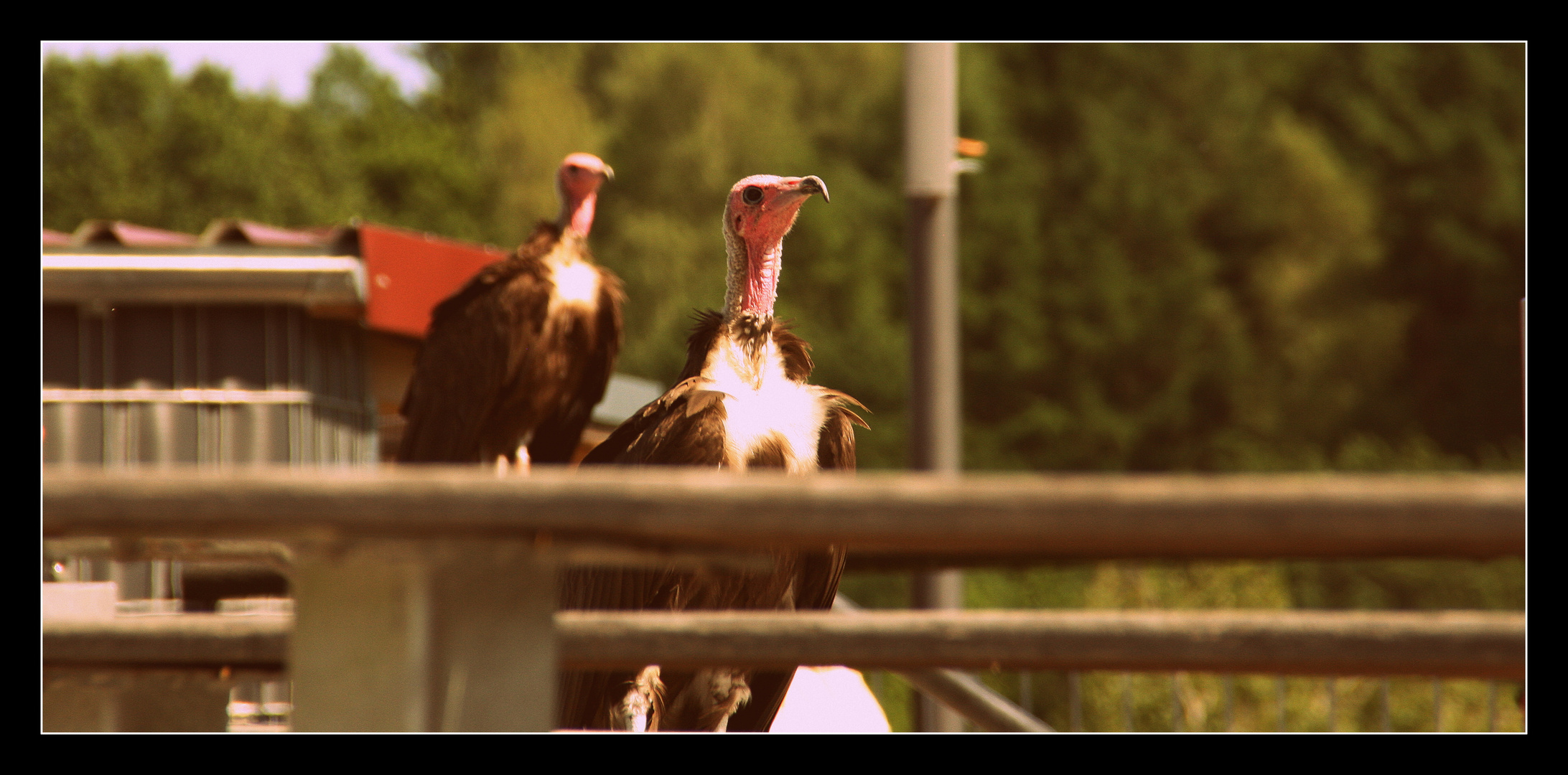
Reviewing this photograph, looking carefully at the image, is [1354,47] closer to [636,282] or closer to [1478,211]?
[1478,211]

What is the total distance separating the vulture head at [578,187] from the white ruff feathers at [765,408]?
2.36m

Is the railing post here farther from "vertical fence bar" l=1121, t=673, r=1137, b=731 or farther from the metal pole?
the metal pole

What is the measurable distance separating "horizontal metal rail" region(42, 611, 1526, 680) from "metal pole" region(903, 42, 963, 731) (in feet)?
18.2

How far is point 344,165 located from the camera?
122 ft

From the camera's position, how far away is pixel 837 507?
110cm

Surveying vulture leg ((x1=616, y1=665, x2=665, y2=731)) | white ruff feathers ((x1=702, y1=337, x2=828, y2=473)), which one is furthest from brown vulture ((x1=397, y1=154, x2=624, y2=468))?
vulture leg ((x1=616, y1=665, x2=665, y2=731))

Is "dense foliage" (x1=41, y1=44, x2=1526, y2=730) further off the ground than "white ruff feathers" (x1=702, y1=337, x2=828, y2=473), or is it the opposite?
"dense foliage" (x1=41, y1=44, x2=1526, y2=730)

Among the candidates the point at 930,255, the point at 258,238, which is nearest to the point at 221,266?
the point at 258,238

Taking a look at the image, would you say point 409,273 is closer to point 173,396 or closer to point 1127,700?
point 173,396

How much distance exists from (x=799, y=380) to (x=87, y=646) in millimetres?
2711

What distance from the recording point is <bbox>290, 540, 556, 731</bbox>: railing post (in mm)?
1192

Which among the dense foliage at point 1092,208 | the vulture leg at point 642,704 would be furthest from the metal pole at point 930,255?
the dense foliage at point 1092,208

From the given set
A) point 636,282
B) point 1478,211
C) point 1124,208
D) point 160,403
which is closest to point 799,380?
point 160,403

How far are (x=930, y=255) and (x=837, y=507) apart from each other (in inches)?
237
